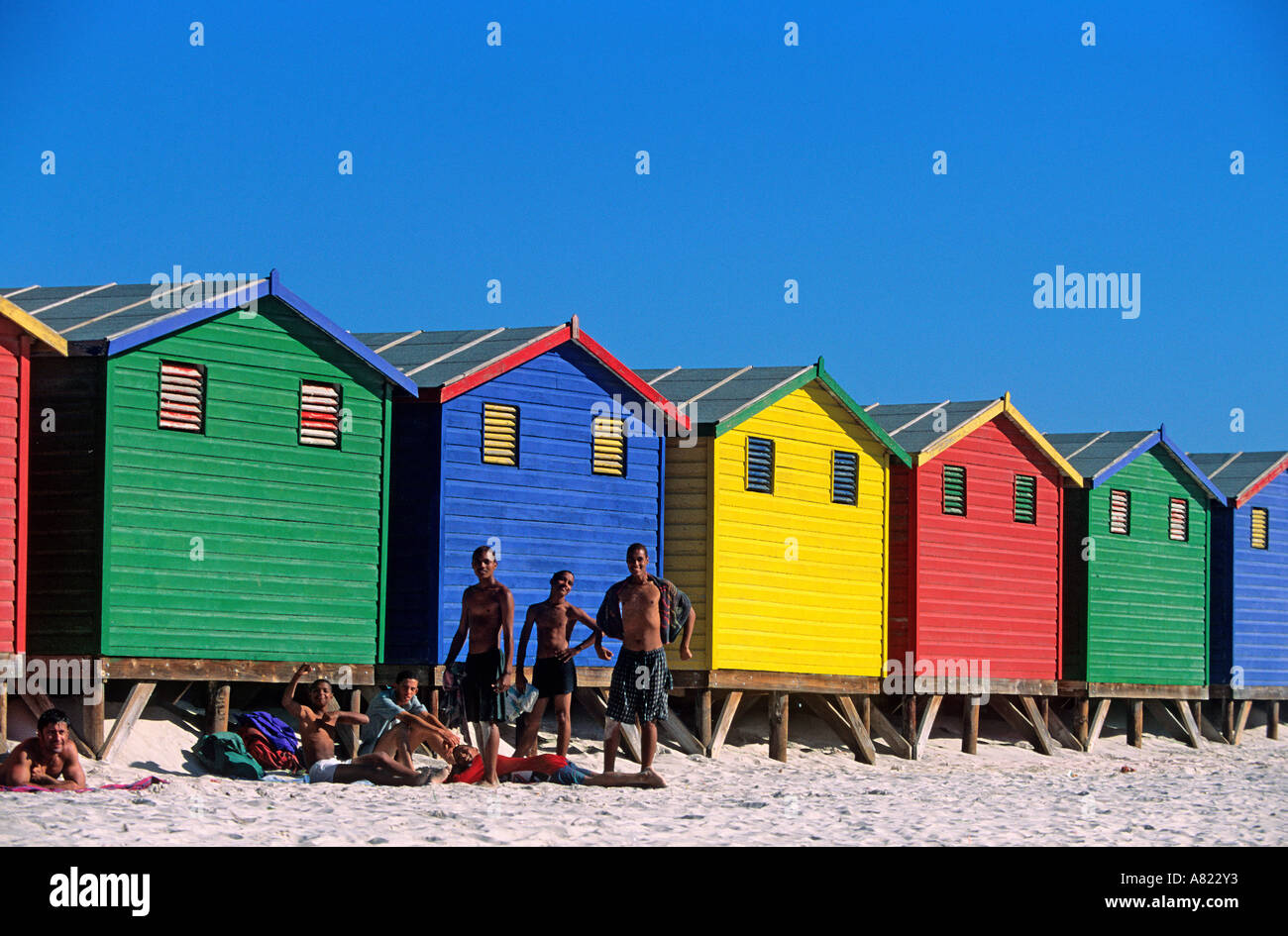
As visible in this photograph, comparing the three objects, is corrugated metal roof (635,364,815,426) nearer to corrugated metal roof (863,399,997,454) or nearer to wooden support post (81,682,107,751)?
corrugated metal roof (863,399,997,454)

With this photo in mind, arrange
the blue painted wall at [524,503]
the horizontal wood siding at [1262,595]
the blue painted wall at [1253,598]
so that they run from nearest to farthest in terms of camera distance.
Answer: the blue painted wall at [524,503]
the blue painted wall at [1253,598]
the horizontal wood siding at [1262,595]

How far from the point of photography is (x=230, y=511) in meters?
19.2

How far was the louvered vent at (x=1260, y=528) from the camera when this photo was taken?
34.1m

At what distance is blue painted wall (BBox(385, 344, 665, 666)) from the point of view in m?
20.9

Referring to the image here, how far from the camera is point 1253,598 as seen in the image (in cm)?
3384

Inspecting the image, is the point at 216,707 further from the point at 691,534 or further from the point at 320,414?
the point at 691,534

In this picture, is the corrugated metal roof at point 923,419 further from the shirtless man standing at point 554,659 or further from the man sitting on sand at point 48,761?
the man sitting on sand at point 48,761

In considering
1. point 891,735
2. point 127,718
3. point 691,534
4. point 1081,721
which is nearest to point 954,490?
point 891,735

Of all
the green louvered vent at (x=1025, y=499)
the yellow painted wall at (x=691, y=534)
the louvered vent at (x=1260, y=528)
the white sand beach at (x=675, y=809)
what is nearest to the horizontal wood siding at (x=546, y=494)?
the yellow painted wall at (x=691, y=534)

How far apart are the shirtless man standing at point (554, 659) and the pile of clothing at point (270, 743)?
6.68 ft

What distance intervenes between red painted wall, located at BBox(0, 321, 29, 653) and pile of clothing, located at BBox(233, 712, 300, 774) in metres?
2.13
